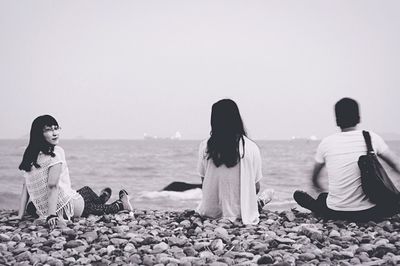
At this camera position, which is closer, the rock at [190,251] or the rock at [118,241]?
the rock at [190,251]

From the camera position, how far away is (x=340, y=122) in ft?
19.6

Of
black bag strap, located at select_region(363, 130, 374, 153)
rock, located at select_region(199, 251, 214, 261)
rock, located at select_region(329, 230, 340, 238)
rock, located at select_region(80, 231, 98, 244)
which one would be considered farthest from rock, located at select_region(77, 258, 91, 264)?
black bag strap, located at select_region(363, 130, 374, 153)

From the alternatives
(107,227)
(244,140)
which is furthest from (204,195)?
(107,227)

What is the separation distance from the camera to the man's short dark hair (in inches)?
232

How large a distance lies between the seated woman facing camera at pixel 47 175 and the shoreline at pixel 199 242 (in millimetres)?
249

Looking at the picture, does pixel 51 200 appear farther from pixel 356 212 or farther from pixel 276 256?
pixel 356 212

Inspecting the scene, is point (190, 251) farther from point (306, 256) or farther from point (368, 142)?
point (368, 142)

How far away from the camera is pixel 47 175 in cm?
640

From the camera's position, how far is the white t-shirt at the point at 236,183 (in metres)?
6.34

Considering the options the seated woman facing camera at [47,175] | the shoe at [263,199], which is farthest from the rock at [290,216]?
the seated woman facing camera at [47,175]

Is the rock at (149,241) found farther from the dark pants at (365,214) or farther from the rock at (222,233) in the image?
the dark pants at (365,214)

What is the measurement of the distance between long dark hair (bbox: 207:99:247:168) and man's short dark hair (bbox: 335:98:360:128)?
4.06 feet

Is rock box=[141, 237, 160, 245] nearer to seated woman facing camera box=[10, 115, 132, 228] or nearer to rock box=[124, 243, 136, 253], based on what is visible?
rock box=[124, 243, 136, 253]

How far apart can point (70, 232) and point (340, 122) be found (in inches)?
142
